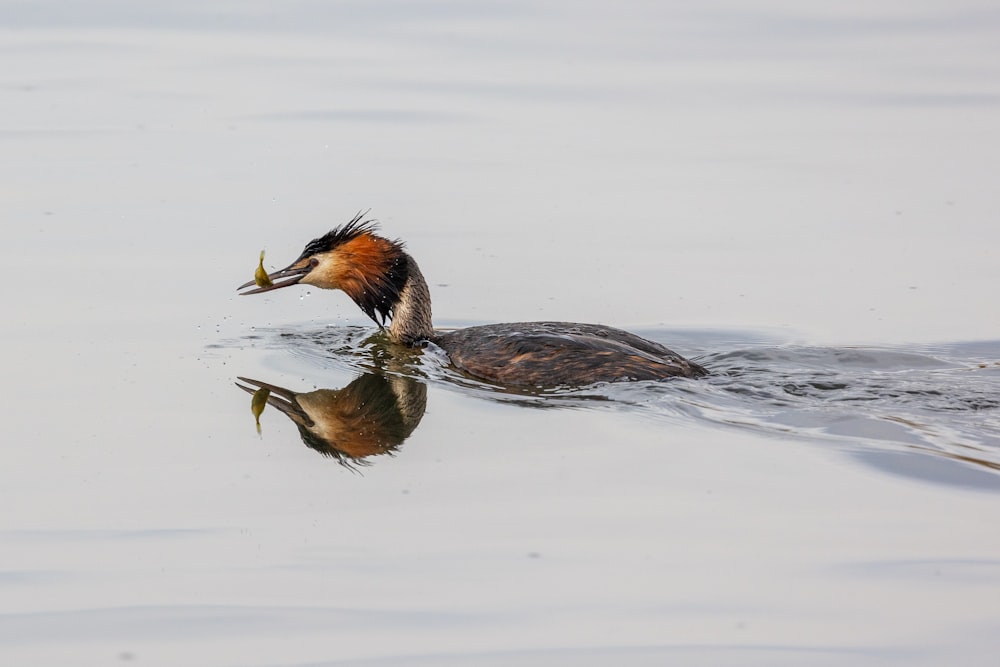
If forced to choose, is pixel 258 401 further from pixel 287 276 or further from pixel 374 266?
pixel 374 266

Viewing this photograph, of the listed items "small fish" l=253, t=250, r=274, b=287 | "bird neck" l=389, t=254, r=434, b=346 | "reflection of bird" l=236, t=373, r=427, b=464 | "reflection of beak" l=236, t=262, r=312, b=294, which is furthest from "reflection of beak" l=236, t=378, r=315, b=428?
"bird neck" l=389, t=254, r=434, b=346

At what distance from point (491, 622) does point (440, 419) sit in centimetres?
303

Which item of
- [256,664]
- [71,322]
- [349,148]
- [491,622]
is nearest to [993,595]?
[491,622]

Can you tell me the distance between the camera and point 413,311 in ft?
35.8

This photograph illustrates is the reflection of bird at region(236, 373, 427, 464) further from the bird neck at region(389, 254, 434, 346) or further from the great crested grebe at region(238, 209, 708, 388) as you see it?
the bird neck at region(389, 254, 434, 346)

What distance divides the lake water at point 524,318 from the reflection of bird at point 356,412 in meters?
0.04

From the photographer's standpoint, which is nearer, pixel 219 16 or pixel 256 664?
pixel 256 664

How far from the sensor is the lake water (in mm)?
6156

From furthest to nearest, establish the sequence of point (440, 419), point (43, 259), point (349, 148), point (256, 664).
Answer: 1. point (349, 148)
2. point (43, 259)
3. point (440, 419)
4. point (256, 664)

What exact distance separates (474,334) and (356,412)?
129 centimetres

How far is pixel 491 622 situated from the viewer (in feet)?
19.7

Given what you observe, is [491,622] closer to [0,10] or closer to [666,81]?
[666,81]

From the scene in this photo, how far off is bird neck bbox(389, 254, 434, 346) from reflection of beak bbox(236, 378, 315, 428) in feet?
4.88

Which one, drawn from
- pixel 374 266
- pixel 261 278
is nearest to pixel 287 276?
pixel 261 278
